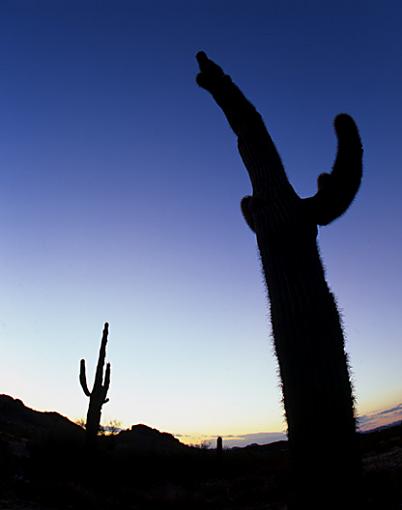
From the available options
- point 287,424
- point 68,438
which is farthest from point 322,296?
point 68,438

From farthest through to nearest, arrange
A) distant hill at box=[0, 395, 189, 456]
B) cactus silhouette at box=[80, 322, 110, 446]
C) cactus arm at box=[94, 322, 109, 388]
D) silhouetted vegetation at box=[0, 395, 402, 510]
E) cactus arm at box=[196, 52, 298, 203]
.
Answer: distant hill at box=[0, 395, 189, 456] → cactus arm at box=[94, 322, 109, 388] → cactus silhouette at box=[80, 322, 110, 446] → silhouetted vegetation at box=[0, 395, 402, 510] → cactus arm at box=[196, 52, 298, 203]

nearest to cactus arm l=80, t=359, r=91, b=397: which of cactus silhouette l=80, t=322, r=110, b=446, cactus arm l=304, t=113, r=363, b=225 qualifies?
cactus silhouette l=80, t=322, r=110, b=446

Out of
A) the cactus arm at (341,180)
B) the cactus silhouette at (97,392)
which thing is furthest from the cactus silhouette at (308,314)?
the cactus silhouette at (97,392)

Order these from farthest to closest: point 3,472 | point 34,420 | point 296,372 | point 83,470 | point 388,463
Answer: point 34,420 → point 83,470 → point 388,463 → point 3,472 → point 296,372

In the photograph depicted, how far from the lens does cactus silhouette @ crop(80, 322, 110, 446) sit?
14453mm

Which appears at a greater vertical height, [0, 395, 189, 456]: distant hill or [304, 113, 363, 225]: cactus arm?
[0, 395, 189, 456]: distant hill

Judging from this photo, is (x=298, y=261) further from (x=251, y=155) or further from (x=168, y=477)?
(x=168, y=477)

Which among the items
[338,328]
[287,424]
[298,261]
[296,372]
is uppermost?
[298,261]

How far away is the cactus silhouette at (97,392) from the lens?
569 inches

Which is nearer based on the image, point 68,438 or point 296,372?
point 296,372

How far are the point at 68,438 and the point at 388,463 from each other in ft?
34.3

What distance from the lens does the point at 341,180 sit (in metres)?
4.00

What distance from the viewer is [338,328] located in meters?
3.32

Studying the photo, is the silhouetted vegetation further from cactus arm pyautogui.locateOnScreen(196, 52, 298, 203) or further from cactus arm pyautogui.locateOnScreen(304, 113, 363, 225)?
cactus arm pyautogui.locateOnScreen(196, 52, 298, 203)
